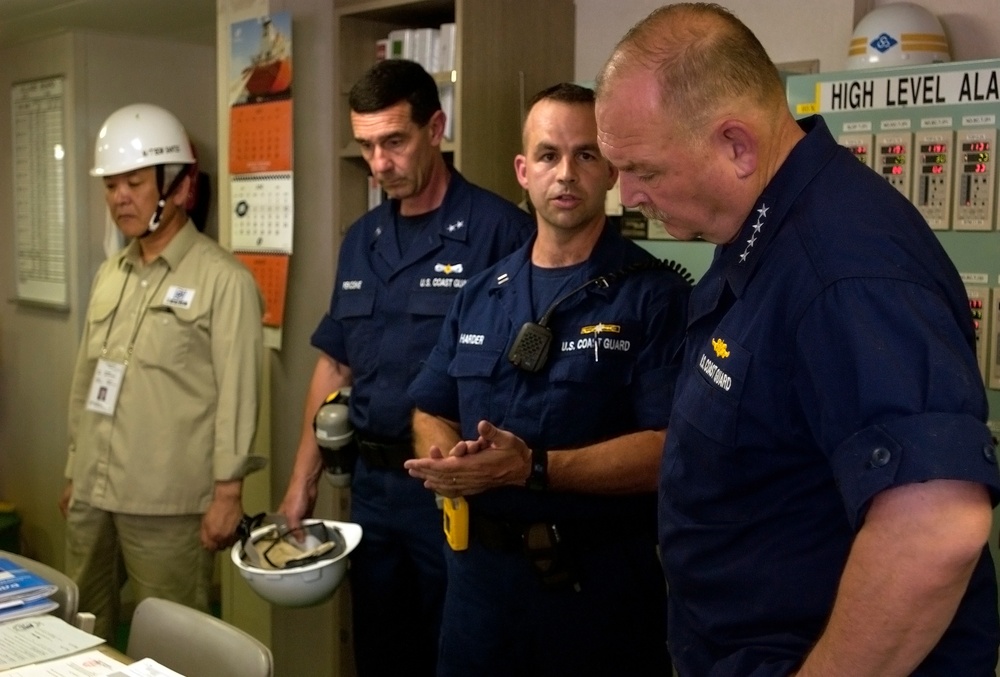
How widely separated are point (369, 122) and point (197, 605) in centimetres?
145

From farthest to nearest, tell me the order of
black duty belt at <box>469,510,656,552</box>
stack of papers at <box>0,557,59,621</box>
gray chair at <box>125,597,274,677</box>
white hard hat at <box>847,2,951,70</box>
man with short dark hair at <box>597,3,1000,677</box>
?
white hard hat at <box>847,2,951,70</box> < black duty belt at <box>469,510,656,552</box> < stack of papers at <box>0,557,59,621</box> < gray chair at <box>125,597,274,677</box> < man with short dark hair at <box>597,3,1000,677</box>

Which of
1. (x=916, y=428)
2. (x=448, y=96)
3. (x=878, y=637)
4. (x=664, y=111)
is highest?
(x=448, y=96)

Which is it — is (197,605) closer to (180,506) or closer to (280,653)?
(180,506)

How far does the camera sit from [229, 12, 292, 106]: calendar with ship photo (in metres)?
3.42

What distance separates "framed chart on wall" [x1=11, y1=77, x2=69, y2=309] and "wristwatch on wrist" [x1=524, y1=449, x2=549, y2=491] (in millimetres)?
3228

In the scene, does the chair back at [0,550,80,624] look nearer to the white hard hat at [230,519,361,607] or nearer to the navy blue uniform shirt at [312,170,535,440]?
the white hard hat at [230,519,361,607]

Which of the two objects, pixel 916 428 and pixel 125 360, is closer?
pixel 916 428

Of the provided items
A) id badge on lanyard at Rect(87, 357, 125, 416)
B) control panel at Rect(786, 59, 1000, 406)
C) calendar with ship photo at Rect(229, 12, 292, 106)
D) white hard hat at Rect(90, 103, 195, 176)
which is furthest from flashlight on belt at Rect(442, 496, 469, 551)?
calendar with ship photo at Rect(229, 12, 292, 106)

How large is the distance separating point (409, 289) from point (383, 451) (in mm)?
408

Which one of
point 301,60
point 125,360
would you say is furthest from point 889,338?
point 301,60

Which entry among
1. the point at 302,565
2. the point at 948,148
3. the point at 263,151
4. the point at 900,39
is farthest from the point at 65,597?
the point at 900,39

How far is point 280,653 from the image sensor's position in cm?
364

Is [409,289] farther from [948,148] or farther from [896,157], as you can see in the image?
[948,148]

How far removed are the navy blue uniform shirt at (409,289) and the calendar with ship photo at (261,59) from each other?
925 mm
